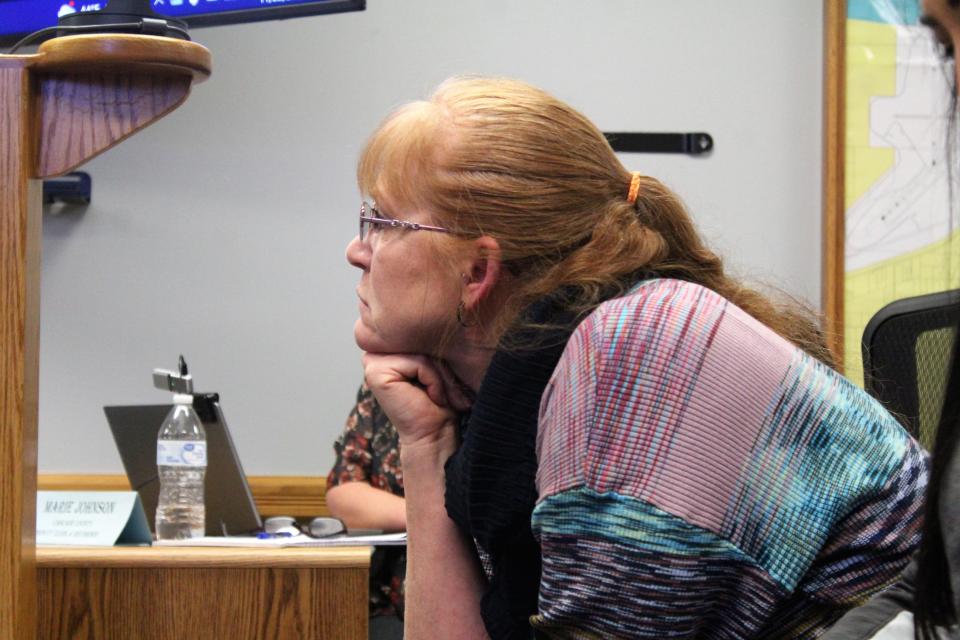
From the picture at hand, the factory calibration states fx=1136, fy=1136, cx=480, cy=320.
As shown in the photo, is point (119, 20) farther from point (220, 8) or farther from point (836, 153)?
point (836, 153)

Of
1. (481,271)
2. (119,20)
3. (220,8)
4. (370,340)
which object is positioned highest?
(220,8)

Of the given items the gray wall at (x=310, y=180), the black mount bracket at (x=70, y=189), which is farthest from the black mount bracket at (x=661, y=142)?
the black mount bracket at (x=70, y=189)

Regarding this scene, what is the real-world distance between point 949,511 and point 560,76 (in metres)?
2.37

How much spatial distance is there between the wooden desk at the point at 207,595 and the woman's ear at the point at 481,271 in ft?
1.50

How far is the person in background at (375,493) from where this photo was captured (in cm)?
226

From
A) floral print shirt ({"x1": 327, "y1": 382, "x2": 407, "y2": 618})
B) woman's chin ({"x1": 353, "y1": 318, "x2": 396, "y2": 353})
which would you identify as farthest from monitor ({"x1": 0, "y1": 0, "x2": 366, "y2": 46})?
woman's chin ({"x1": 353, "y1": 318, "x2": 396, "y2": 353})

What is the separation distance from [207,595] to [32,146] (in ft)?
2.08

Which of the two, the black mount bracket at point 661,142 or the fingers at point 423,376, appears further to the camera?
the black mount bracket at point 661,142

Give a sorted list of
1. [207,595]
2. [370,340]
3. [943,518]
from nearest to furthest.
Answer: [943,518] < [370,340] < [207,595]

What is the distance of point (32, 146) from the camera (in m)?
1.16

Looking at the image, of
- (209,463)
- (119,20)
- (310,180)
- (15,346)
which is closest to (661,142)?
(310,180)

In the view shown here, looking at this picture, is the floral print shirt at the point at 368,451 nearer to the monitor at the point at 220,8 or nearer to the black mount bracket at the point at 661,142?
the monitor at the point at 220,8

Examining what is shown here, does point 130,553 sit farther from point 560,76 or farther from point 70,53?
point 560,76

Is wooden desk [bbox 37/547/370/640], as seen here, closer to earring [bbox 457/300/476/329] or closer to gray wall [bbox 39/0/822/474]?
earring [bbox 457/300/476/329]
